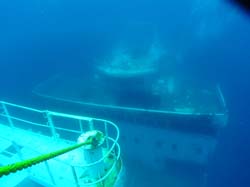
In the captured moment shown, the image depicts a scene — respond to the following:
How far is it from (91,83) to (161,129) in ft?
17.4

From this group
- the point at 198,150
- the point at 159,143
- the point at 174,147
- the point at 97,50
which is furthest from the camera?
→ the point at 97,50

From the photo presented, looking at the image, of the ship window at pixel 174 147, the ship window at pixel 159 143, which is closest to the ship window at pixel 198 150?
the ship window at pixel 174 147

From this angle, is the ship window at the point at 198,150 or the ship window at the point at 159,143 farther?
the ship window at the point at 159,143

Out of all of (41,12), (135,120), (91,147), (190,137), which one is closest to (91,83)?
(135,120)

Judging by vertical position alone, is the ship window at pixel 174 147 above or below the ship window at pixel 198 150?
above

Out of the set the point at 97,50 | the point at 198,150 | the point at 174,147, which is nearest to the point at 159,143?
the point at 174,147

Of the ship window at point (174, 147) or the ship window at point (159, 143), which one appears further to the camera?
the ship window at point (159, 143)

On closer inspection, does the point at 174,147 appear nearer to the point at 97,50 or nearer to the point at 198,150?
the point at 198,150

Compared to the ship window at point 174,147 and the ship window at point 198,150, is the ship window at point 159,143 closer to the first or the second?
the ship window at point 174,147

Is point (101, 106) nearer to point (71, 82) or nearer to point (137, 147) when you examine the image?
point (137, 147)

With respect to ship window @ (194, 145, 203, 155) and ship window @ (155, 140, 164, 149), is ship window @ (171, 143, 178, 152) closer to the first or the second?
ship window @ (155, 140, 164, 149)

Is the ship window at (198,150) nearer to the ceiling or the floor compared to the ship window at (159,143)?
nearer to the floor

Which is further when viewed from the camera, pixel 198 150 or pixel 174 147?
pixel 174 147

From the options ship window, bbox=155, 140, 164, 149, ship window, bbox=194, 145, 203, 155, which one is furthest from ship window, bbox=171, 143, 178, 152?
ship window, bbox=194, 145, 203, 155
